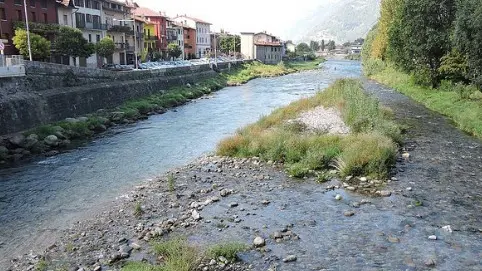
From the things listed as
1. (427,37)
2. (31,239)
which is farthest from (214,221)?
(427,37)

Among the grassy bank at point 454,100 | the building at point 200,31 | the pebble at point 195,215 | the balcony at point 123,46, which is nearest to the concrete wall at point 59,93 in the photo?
the balcony at point 123,46

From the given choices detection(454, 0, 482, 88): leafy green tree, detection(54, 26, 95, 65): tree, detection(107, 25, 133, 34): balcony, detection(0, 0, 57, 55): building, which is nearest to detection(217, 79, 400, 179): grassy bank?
detection(454, 0, 482, 88): leafy green tree

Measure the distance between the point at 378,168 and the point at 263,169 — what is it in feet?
18.1

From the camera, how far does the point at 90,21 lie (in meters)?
64.2

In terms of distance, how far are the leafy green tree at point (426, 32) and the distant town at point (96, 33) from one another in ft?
112

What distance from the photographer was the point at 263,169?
22.0 meters

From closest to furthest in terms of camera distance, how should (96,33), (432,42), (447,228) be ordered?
(447,228) → (432,42) → (96,33)

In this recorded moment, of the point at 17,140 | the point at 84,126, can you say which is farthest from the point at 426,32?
the point at 17,140

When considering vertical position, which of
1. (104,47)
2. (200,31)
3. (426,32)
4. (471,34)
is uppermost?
(200,31)

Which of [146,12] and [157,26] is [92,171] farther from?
[146,12]

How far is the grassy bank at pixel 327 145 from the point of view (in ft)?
66.4

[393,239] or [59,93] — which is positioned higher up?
[59,93]

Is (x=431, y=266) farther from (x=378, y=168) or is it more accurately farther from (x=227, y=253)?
(x=378, y=168)

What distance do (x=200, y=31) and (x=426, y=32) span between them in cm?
8568
